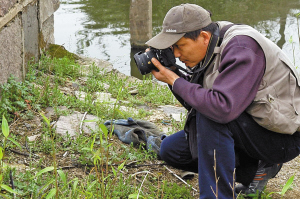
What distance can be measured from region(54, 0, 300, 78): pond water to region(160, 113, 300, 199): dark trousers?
5180 millimetres

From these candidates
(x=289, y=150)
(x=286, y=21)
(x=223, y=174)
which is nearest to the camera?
(x=223, y=174)

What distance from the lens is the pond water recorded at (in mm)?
8281

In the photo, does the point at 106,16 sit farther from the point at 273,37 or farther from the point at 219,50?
the point at 219,50

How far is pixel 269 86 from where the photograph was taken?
2.32 meters

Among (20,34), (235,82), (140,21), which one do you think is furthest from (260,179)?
(140,21)

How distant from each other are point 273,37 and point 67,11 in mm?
5159

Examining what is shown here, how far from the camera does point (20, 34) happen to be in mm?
3920

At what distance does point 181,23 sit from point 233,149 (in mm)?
809

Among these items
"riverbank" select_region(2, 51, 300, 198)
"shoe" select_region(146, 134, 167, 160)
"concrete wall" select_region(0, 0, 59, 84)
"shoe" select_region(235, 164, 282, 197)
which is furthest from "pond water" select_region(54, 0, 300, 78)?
"shoe" select_region(235, 164, 282, 197)

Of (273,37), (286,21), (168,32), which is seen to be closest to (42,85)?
(168,32)

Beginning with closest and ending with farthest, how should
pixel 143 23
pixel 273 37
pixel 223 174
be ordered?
1. pixel 223 174
2. pixel 143 23
3. pixel 273 37

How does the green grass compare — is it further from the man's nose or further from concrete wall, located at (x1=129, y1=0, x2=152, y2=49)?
concrete wall, located at (x1=129, y1=0, x2=152, y2=49)

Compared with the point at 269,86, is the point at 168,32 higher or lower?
higher

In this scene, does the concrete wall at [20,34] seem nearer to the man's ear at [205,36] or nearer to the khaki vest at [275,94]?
the man's ear at [205,36]
